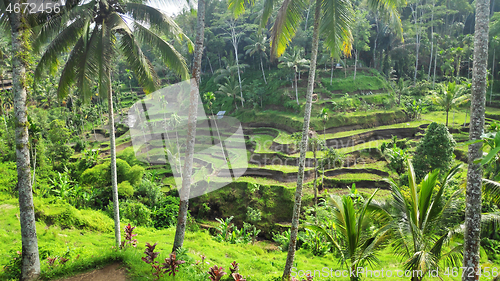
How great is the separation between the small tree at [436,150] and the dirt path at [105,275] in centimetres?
1526

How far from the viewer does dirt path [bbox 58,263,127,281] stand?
216 inches

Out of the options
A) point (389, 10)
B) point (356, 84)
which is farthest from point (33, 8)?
point (356, 84)

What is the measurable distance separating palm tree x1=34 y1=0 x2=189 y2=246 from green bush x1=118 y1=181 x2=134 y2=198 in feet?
28.5

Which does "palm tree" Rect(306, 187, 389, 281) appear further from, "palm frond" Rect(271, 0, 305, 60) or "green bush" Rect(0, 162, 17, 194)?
"green bush" Rect(0, 162, 17, 194)

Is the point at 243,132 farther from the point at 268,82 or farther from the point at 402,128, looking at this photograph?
the point at 402,128

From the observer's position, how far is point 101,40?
247 inches

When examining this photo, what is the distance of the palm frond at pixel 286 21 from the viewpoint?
595 cm

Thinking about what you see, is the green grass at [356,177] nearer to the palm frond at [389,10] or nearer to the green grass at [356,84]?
the palm frond at [389,10]

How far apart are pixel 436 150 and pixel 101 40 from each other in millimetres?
16048

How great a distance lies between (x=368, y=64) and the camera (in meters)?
40.6

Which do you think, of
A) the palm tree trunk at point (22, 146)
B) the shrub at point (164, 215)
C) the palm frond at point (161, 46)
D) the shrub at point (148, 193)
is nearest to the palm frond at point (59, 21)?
the palm frond at point (161, 46)

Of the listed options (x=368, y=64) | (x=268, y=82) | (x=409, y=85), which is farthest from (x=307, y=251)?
(x=368, y=64)

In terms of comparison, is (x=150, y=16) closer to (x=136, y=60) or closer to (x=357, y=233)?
(x=136, y=60)

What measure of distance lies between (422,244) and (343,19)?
16.1 ft
